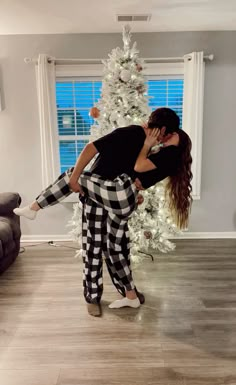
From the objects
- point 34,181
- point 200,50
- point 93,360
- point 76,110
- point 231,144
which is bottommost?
point 93,360

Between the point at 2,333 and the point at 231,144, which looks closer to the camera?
the point at 2,333

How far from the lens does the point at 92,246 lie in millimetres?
2273

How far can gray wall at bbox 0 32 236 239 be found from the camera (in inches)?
139

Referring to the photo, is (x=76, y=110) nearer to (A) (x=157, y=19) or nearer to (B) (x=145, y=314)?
(A) (x=157, y=19)

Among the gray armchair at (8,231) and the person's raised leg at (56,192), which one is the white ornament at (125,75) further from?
the gray armchair at (8,231)

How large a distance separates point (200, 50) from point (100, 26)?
1.12m

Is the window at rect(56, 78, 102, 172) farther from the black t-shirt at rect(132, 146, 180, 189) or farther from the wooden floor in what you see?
the black t-shirt at rect(132, 146, 180, 189)

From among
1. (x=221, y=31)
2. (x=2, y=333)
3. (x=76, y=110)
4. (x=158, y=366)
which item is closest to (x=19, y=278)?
(x=2, y=333)

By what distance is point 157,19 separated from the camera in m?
3.10

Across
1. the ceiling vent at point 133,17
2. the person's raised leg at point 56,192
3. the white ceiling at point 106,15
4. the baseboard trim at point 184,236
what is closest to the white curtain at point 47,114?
the white ceiling at point 106,15

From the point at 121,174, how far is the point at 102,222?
14.7 inches

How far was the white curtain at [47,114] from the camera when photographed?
3465 millimetres

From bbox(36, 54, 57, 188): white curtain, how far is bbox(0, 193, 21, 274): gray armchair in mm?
571

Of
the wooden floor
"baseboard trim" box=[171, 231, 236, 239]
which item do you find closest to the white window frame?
"baseboard trim" box=[171, 231, 236, 239]
